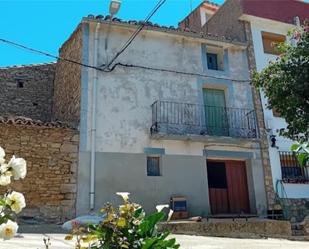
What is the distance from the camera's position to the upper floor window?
1245 centimetres

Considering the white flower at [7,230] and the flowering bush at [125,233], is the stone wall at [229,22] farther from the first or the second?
the white flower at [7,230]

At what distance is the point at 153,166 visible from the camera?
10.4m

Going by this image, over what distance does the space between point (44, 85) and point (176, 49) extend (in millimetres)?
4859

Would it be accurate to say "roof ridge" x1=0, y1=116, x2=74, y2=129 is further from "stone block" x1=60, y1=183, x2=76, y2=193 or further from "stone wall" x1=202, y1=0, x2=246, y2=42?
"stone wall" x1=202, y1=0, x2=246, y2=42

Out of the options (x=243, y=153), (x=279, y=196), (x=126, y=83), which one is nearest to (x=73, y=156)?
(x=126, y=83)

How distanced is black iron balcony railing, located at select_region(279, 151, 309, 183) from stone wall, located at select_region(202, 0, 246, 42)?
4206 millimetres

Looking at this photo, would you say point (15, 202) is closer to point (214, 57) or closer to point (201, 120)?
point (201, 120)

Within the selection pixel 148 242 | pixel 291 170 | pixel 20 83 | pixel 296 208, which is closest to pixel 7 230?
pixel 148 242

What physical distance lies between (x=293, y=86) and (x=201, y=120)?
372 centimetres

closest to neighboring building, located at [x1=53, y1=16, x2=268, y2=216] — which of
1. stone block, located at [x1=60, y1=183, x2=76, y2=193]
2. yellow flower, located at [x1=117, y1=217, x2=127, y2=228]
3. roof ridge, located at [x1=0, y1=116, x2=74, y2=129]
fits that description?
stone block, located at [x1=60, y1=183, x2=76, y2=193]

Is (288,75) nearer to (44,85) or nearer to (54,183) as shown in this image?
(54,183)

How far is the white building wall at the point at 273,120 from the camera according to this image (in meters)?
11.5

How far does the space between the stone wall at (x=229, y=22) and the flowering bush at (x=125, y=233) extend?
11.5m

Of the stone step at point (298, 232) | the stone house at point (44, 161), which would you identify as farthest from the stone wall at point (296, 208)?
the stone house at point (44, 161)
